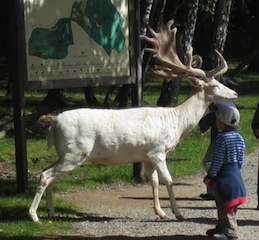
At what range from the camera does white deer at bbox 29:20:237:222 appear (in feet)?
29.5

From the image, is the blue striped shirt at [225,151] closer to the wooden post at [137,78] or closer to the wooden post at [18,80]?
the wooden post at [18,80]

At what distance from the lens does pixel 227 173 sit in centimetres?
795

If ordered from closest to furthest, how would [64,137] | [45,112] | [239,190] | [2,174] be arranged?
[239,190] < [64,137] < [2,174] < [45,112]

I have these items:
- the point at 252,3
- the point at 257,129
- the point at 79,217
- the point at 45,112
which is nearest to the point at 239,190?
the point at 257,129

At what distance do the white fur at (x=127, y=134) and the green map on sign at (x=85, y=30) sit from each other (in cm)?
160

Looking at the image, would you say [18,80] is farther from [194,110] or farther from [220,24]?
[220,24]

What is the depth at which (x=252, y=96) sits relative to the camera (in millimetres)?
23734

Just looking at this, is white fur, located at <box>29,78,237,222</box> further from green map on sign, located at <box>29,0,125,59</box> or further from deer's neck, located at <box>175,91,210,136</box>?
green map on sign, located at <box>29,0,125,59</box>

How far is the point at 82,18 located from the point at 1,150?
453 cm

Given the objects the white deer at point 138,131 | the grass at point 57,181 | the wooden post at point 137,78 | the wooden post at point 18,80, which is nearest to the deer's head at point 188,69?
the white deer at point 138,131

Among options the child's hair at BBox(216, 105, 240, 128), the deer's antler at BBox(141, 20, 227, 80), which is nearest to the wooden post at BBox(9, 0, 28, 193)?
the deer's antler at BBox(141, 20, 227, 80)

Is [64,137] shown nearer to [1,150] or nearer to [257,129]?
[257,129]

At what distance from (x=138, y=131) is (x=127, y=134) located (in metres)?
0.15

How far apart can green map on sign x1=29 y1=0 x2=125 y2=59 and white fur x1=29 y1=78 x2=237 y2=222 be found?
5.24ft
